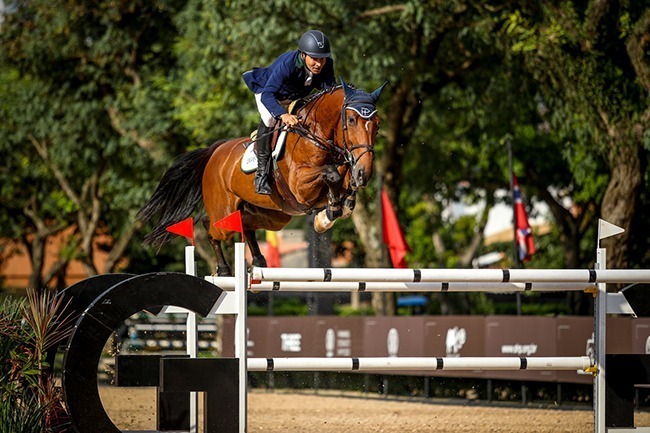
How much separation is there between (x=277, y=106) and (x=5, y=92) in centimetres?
2203

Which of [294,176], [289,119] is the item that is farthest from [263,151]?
[289,119]

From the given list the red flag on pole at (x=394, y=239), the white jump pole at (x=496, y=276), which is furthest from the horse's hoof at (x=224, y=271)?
the red flag on pole at (x=394, y=239)

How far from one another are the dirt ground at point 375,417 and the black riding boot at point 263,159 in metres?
2.38

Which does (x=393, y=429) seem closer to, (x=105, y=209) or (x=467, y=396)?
(x=467, y=396)

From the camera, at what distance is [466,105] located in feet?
69.7

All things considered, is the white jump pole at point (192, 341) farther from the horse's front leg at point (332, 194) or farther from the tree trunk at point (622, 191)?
the tree trunk at point (622, 191)

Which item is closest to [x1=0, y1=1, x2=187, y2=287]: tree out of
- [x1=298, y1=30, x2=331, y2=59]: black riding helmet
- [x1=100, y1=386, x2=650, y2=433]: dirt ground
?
[x1=100, y1=386, x2=650, y2=433]: dirt ground

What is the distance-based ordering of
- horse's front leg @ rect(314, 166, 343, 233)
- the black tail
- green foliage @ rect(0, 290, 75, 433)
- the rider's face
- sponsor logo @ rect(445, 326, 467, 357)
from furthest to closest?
sponsor logo @ rect(445, 326, 467, 357) → the black tail → the rider's face → horse's front leg @ rect(314, 166, 343, 233) → green foliage @ rect(0, 290, 75, 433)

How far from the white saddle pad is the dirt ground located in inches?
96.4

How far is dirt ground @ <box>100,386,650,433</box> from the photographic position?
9.95 m

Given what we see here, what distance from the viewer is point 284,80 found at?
828 cm

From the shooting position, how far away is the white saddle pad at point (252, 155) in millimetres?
8406

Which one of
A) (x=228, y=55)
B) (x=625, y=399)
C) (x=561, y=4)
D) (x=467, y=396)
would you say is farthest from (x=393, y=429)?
(x=228, y=55)

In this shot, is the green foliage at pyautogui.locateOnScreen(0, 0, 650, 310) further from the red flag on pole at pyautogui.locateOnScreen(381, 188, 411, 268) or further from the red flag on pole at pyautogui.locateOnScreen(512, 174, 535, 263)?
the red flag on pole at pyautogui.locateOnScreen(381, 188, 411, 268)
